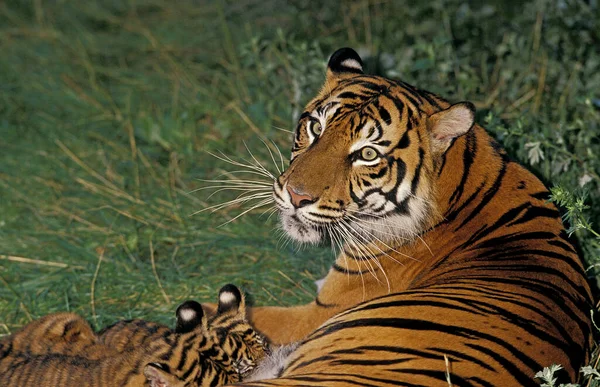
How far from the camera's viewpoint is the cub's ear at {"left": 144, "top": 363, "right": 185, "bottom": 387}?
9.90ft

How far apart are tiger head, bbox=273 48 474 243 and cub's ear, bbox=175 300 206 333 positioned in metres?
0.54

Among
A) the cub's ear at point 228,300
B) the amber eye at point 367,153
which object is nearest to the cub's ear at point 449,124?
the amber eye at point 367,153

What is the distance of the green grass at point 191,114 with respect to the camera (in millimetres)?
4582

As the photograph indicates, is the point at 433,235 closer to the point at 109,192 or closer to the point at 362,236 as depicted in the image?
the point at 362,236

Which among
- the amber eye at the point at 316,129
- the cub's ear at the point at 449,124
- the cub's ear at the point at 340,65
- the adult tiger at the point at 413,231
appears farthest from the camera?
the cub's ear at the point at 340,65

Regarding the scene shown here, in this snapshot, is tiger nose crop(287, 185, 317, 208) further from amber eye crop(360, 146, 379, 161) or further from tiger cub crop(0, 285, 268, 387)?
tiger cub crop(0, 285, 268, 387)

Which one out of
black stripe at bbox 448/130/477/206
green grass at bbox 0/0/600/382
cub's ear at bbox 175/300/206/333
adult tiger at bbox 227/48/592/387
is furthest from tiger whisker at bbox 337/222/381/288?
green grass at bbox 0/0/600/382

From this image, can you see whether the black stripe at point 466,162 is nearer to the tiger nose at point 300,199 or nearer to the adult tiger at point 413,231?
the adult tiger at point 413,231

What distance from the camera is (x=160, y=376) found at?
3.03m

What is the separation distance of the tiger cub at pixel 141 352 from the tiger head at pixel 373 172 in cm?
44

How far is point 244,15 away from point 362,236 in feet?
13.6

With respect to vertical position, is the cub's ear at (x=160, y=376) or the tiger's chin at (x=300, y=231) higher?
the tiger's chin at (x=300, y=231)

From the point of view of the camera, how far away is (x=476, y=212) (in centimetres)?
356

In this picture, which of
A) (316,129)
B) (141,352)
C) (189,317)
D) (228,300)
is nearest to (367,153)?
(316,129)
